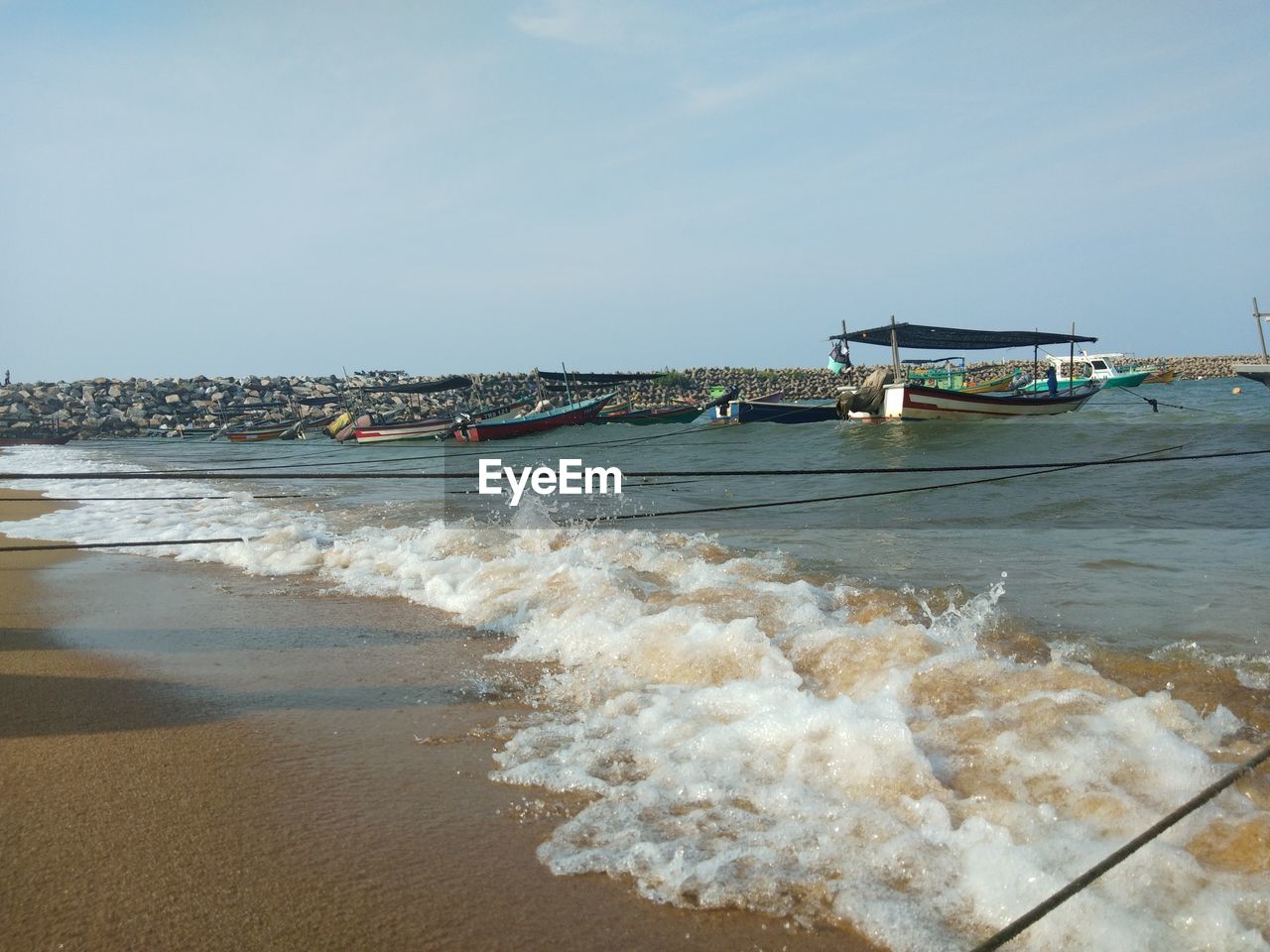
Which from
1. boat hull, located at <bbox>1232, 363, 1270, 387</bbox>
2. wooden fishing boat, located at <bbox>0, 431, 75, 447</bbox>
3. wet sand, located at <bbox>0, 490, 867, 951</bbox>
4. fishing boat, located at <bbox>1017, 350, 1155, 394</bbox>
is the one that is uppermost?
fishing boat, located at <bbox>1017, 350, 1155, 394</bbox>

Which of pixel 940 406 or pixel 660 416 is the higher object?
pixel 940 406

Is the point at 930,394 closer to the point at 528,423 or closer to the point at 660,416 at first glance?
the point at 528,423

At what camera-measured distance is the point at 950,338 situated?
21344mm

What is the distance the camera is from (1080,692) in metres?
3.13

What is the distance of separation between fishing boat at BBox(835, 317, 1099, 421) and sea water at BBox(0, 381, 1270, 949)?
11.0m

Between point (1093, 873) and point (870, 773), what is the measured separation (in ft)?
3.17

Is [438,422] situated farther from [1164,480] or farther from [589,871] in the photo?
[589,871]

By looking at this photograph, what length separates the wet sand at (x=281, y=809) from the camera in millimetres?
1951

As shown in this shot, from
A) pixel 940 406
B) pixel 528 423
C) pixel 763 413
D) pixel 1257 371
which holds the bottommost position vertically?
pixel 528 423

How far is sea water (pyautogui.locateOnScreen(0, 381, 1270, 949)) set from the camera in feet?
6.84

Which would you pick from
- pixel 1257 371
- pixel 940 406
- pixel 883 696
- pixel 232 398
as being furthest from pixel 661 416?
pixel 883 696

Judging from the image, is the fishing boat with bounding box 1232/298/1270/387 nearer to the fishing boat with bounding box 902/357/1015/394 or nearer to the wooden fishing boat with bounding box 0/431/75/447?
the fishing boat with bounding box 902/357/1015/394

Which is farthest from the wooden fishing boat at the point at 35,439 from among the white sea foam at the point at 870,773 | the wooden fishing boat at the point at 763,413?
the white sea foam at the point at 870,773

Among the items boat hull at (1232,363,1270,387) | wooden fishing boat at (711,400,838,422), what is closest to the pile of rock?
wooden fishing boat at (711,400,838,422)
